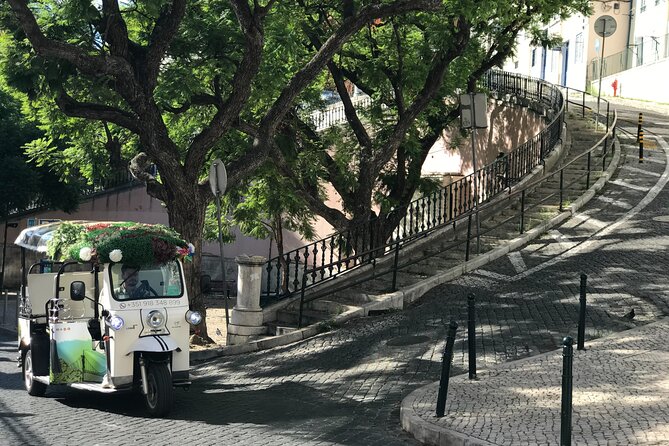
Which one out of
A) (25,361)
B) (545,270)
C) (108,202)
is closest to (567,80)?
(108,202)

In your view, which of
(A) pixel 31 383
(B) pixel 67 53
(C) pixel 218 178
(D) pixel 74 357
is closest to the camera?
(D) pixel 74 357

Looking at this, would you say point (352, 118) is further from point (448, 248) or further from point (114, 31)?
point (114, 31)

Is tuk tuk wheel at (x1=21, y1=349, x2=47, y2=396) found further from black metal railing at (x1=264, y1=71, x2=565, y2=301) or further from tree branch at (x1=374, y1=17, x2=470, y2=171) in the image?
tree branch at (x1=374, y1=17, x2=470, y2=171)

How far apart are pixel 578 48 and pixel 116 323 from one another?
48927 mm

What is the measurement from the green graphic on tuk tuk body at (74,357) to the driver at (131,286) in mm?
833

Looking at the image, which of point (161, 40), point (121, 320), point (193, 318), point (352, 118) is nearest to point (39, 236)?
point (121, 320)

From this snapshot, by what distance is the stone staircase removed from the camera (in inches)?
685

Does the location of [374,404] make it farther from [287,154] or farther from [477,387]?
[287,154]

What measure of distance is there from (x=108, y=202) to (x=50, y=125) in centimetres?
1614

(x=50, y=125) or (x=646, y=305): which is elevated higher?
(x=50, y=125)

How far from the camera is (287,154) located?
22516 millimetres

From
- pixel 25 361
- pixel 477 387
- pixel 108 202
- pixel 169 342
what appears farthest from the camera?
pixel 108 202

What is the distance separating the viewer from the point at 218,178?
1727 cm

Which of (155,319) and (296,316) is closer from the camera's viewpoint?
(155,319)
